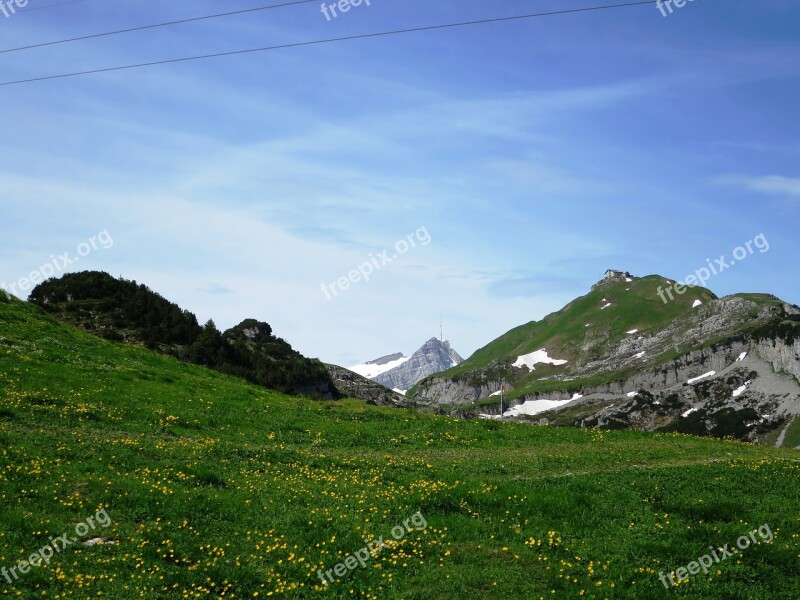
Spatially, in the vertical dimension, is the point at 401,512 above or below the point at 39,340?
below

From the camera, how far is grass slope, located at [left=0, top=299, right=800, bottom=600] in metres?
16.3

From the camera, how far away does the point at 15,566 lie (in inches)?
607

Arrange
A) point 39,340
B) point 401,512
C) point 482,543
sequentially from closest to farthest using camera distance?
point 482,543 < point 401,512 < point 39,340

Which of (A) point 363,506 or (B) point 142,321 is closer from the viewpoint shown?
(A) point 363,506

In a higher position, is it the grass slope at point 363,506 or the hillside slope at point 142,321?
the hillside slope at point 142,321

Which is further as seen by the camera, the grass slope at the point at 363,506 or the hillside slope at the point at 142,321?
the hillside slope at the point at 142,321

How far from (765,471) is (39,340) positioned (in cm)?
4138

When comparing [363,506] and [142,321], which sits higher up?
[142,321]

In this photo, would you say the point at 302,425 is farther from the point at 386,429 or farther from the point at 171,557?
the point at 171,557

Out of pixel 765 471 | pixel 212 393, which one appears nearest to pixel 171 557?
pixel 765 471

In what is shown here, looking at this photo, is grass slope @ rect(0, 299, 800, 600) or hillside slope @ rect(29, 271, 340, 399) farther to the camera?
hillside slope @ rect(29, 271, 340, 399)

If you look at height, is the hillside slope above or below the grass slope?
above

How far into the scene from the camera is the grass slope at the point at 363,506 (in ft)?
53.5

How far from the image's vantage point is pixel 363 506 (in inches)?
834
